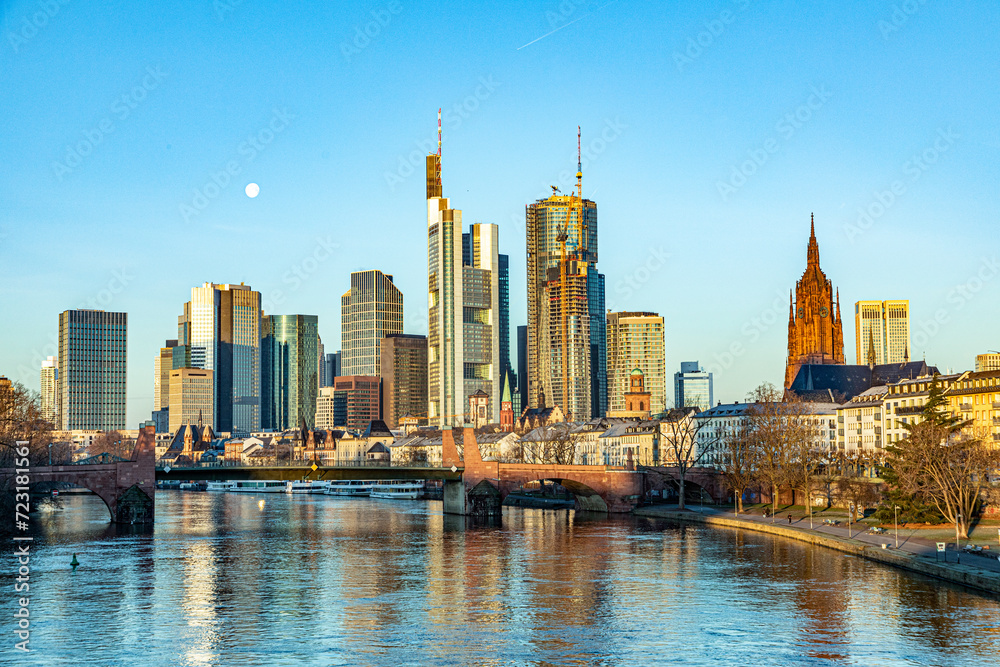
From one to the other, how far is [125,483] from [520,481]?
48.0 meters

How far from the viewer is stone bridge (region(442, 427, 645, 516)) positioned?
150 metres

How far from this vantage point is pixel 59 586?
76.8 m

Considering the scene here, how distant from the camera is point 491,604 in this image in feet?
227

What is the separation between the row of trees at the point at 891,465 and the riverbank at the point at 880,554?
683 cm

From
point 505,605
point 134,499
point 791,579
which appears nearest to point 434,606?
point 505,605

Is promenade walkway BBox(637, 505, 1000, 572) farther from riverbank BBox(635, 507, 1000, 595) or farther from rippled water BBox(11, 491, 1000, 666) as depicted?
rippled water BBox(11, 491, 1000, 666)

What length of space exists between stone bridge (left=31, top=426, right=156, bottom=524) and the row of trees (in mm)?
67972

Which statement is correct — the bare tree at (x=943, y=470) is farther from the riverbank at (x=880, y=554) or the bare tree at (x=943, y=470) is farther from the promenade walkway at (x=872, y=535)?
the riverbank at (x=880, y=554)

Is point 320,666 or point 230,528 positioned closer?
point 320,666

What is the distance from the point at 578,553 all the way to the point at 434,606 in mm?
29627

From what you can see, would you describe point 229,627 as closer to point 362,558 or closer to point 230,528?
point 362,558

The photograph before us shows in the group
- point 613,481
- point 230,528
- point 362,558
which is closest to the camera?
point 362,558

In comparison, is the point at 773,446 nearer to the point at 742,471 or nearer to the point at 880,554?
the point at 742,471

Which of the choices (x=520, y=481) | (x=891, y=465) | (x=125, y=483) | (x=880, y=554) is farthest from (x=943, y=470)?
(x=125, y=483)
